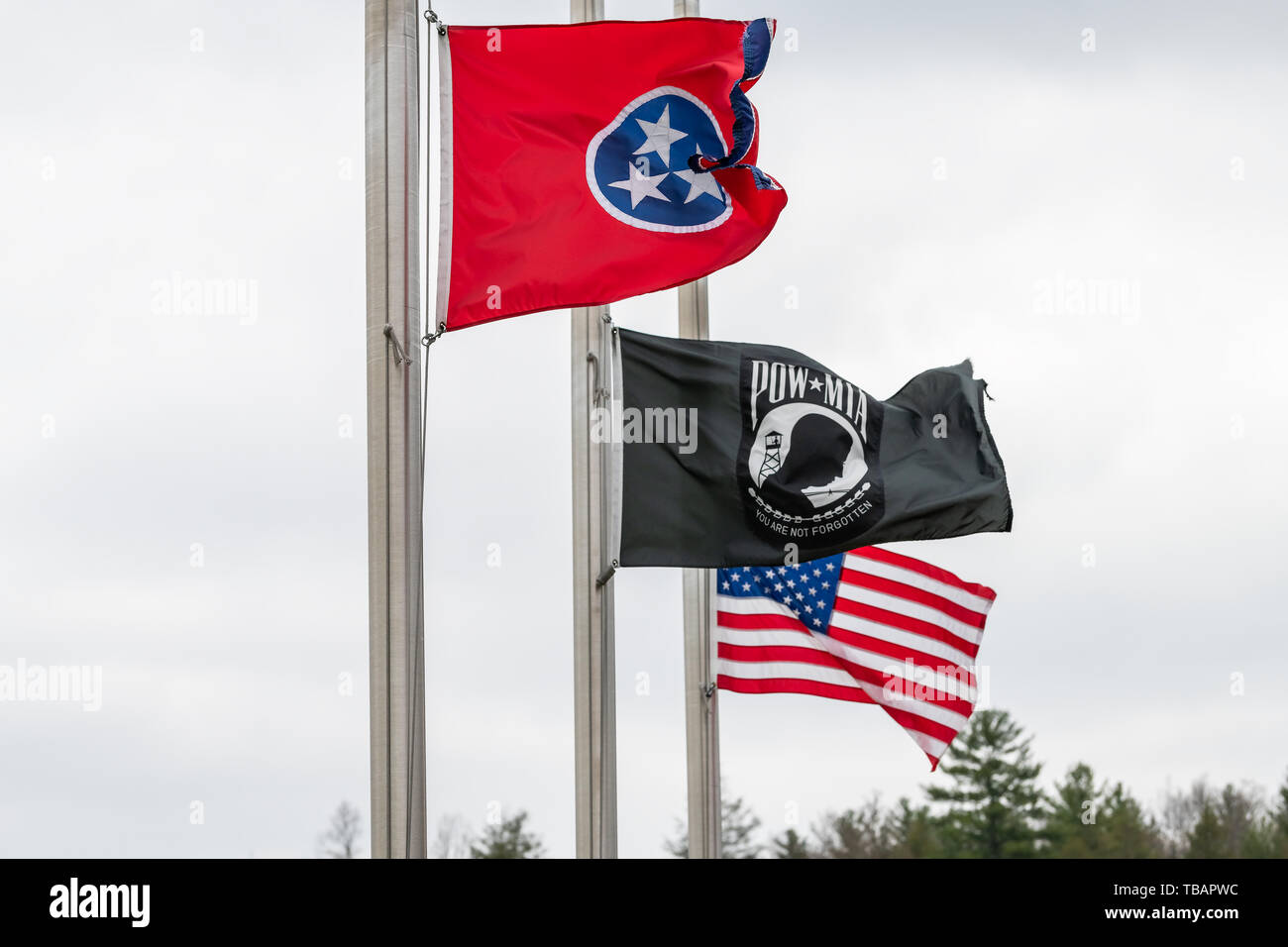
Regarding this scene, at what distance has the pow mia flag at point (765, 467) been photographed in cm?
1315

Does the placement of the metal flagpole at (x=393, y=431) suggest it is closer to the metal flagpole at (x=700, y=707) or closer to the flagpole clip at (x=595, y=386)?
Answer: the flagpole clip at (x=595, y=386)

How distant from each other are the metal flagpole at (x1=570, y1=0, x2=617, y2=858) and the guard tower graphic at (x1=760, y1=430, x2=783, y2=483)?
1.10m

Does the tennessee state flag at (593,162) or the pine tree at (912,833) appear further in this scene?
the pine tree at (912,833)

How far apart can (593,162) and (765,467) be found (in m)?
2.69

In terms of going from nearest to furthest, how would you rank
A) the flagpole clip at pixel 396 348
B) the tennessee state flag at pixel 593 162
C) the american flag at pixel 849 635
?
the flagpole clip at pixel 396 348 → the tennessee state flag at pixel 593 162 → the american flag at pixel 849 635

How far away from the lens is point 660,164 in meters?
12.1

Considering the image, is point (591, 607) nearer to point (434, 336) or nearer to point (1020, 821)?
point (434, 336)

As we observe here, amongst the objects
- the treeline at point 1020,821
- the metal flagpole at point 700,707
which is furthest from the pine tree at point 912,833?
the metal flagpole at point 700,707

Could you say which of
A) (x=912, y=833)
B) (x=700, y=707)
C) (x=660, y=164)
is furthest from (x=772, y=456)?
(x=912, y=833)

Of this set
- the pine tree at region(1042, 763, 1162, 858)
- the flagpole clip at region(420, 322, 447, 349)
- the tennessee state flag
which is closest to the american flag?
the tennessee state flag

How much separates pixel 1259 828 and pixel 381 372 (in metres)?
→ 55.6

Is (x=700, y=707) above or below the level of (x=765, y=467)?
below

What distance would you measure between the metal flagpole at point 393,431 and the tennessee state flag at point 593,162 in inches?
12.0
